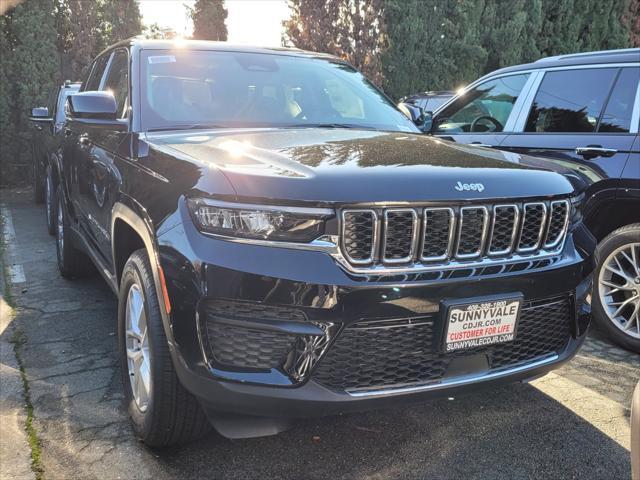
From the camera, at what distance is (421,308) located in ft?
6.94

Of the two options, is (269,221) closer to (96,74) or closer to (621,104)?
(621,104)

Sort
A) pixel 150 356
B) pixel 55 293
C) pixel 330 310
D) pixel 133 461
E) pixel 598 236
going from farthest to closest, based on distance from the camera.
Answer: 1. pixel 55 293
2. pixel 598 236
3. pixel 133 461
4. pixel 150 356
5. pixel 330 310

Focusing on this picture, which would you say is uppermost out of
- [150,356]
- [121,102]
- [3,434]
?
[121,102]

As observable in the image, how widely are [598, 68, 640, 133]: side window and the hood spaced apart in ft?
4.44

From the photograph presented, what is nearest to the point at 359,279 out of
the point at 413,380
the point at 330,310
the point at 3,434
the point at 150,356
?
the point at 330,310

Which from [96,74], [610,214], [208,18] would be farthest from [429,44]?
[610,214]

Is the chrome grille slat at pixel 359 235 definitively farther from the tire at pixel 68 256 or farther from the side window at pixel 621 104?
the tire at pixel 68 256

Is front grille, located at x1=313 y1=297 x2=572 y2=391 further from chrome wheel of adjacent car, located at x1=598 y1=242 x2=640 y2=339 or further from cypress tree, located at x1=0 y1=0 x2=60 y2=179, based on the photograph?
cypress tree, located at x1=0 y1=0 x2=60 y2=179

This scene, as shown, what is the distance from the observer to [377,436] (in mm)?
2721

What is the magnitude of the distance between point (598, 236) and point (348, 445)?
2314mm

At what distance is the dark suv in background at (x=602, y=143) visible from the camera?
12.0 feet

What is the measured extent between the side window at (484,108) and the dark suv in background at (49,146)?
297 cm

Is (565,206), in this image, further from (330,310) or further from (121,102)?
(121,102)

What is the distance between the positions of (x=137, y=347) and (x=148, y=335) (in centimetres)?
37
